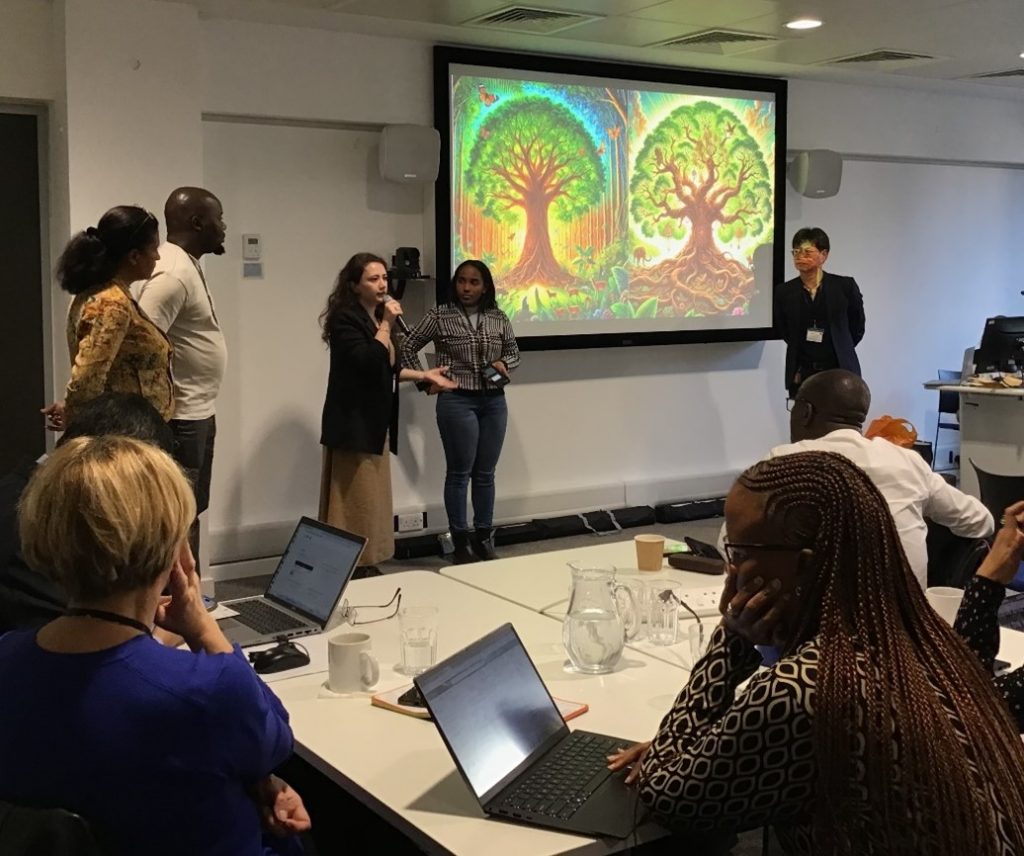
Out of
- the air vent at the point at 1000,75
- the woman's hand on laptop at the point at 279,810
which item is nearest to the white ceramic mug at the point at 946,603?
the woman's hand on laptop at the point at 279,810

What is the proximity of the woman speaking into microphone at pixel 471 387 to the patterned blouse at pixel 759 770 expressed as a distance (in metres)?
3.89

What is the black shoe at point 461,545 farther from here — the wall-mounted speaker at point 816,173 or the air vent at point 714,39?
the wall-mounted speaker at point 816,173

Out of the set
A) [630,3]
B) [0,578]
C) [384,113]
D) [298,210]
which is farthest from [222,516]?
[0,578]


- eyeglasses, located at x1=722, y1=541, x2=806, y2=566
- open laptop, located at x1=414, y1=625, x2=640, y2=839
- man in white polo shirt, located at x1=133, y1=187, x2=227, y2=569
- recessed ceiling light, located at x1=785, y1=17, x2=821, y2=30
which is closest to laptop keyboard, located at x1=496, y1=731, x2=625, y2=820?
open laptop, located at x1=414, y1=625, x2=640, y2=839

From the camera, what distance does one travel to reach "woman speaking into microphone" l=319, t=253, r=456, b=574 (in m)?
4.79

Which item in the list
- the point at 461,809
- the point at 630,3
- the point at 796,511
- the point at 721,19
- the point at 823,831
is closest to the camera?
the point at 823,831

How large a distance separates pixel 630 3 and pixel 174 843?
4.19m

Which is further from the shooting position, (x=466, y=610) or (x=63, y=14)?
(x=63, y=14)

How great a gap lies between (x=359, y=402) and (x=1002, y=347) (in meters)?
3.86

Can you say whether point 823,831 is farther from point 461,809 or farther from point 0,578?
point 0,578

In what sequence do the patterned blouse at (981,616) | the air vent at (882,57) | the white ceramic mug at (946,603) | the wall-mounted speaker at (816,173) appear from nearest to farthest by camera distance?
the patterned blouse at (981,616)
the white ceramic mug at (946,603)
the air vent at (882,57)
the wall-mounted speaker at (816,173)

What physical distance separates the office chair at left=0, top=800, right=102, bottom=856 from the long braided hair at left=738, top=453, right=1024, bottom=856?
33.3 inches

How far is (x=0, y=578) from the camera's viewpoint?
2.06 m

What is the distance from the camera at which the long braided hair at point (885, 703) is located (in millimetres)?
1305
